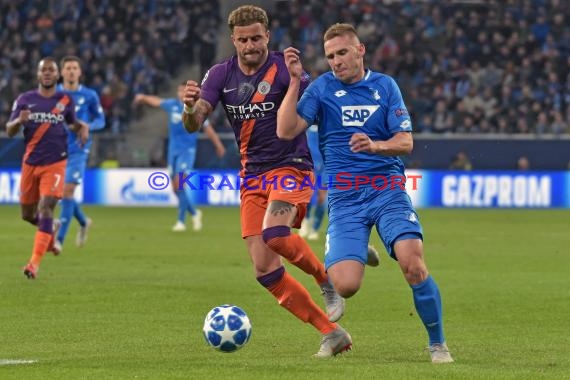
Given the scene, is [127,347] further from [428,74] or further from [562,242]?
[428,74]

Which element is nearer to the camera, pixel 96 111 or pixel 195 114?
pixel 195 114

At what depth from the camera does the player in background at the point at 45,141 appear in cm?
1424

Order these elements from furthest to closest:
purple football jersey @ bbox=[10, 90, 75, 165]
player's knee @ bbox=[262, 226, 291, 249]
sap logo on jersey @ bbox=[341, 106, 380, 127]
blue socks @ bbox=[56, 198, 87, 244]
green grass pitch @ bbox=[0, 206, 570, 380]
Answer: blue socks @ bbox=[56, 198, 87, 244], purple football jersey @ bbox=[10, 90, 75, 165], player's knee @ bbox=[262, 226, 291, 249], sap logo on jersey @ bbox=[341, 106, 380, 127], green grass pitch @ bbox=[0, 206, 570, 380]

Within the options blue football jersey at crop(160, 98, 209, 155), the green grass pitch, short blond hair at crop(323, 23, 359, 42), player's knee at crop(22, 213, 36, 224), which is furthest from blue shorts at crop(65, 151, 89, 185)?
short blond hair at crop(323, 23, 359, 42)

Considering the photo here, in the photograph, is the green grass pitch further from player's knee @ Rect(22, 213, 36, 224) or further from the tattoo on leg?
the tattoo on leg

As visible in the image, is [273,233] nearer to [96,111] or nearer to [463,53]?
[96,111]

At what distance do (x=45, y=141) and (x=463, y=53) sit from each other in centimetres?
2163

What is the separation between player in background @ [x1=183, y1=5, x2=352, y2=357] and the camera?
28.6 feet

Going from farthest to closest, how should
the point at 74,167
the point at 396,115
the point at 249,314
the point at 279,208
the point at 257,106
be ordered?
the point at 74,167 → the point at 249,314 → the point at 257,106 → the point at 279,208 → the point at 396,115

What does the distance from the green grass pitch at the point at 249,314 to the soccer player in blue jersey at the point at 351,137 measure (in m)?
0.75

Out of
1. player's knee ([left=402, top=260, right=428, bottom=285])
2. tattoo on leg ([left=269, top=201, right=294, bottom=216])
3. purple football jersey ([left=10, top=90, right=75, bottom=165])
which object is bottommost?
player's knee ([left=402, top=260, right=428, bottom=285])

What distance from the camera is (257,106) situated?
29.6ft

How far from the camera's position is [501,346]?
886 cm

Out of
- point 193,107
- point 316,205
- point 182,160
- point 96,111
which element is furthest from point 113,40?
point 193,107
